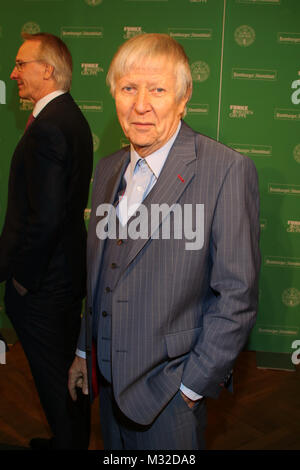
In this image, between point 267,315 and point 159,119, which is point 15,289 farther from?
point 267,315

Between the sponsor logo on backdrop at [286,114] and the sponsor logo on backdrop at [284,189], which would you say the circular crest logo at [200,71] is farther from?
the sponsor logo on backdrop at [284,189]

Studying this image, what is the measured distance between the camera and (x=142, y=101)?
4.19ft

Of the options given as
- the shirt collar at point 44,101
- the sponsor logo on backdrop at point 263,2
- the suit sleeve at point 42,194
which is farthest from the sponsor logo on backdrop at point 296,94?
the suit sleeve at point 42,194

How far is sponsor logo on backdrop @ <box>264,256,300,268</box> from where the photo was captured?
12.0 feet

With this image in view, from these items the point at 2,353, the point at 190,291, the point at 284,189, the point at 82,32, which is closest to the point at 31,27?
the point at 82,32

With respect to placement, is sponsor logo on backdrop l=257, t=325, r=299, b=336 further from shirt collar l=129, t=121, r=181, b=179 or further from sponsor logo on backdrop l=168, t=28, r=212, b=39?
shirt collar l=129, t=121, r=181, b=179

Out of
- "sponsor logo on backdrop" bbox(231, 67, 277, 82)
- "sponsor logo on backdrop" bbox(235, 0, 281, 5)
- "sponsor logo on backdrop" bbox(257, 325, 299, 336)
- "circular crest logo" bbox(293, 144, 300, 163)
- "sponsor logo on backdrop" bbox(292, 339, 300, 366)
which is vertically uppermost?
"sponsor logo on backdrop" bbox(235, 0, 281, 5)

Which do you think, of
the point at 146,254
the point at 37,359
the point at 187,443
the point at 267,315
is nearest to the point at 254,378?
the point at 267,315

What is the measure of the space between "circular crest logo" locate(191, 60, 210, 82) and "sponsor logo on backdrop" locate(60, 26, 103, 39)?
2.75ft

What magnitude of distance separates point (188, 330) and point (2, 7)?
3.49m

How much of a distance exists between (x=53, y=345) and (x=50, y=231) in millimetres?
561

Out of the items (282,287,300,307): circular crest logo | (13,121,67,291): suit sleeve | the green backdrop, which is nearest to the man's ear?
(13,121,67,291): suit sleeve

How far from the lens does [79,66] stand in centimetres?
368
